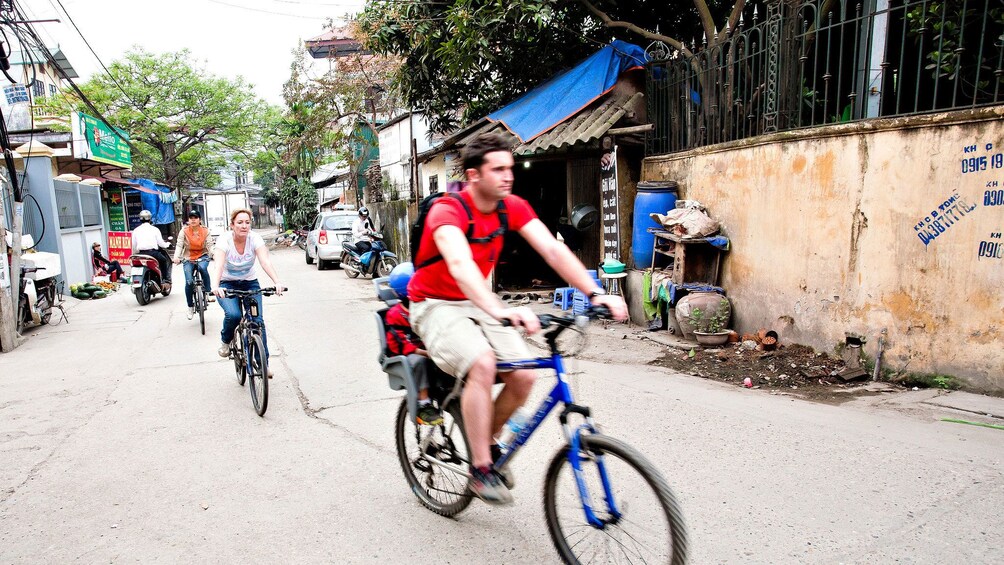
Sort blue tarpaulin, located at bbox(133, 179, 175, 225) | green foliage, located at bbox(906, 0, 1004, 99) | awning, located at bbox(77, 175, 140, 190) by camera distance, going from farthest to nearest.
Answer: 1. blue tarpaulin, located at bbox(133, 179, 175, 225)
2. awning, located at bbox(77, 175, 140, 190)
3. green foliage, located at bbox(906, 0, 1004, 99)

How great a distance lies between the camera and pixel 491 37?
31.2 ft

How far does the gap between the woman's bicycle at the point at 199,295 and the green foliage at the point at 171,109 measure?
19.8 metres

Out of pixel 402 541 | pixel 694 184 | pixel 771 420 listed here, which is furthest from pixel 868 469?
pixel 694 184

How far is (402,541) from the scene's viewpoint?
309 centimetres

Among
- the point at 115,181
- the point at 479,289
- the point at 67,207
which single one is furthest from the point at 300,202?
the point at 479,289

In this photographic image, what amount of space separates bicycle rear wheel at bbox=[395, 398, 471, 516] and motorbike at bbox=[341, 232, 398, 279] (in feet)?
38.8

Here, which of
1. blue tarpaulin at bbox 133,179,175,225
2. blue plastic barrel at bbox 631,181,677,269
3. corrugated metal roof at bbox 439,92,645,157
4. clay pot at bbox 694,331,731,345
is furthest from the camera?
blue tarpaulin at bbox 133,179,175,225

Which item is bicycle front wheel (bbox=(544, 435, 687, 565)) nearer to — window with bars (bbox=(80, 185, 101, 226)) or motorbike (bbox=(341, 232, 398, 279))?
motorbike (bbox=(341, 232, 398, 279))

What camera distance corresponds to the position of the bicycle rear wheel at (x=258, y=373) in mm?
5078

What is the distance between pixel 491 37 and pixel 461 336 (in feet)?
25.7

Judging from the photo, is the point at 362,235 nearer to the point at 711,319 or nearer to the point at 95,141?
the point at 711,319

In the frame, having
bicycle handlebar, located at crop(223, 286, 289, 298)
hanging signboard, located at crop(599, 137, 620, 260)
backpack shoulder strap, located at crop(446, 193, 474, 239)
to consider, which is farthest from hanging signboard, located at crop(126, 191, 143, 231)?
backpack shoulder strap, located at crop(446, 193, 474, 239)

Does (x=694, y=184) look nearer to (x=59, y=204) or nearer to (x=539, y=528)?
(x=539, y=528)

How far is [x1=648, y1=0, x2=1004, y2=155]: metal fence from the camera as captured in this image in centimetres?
530
